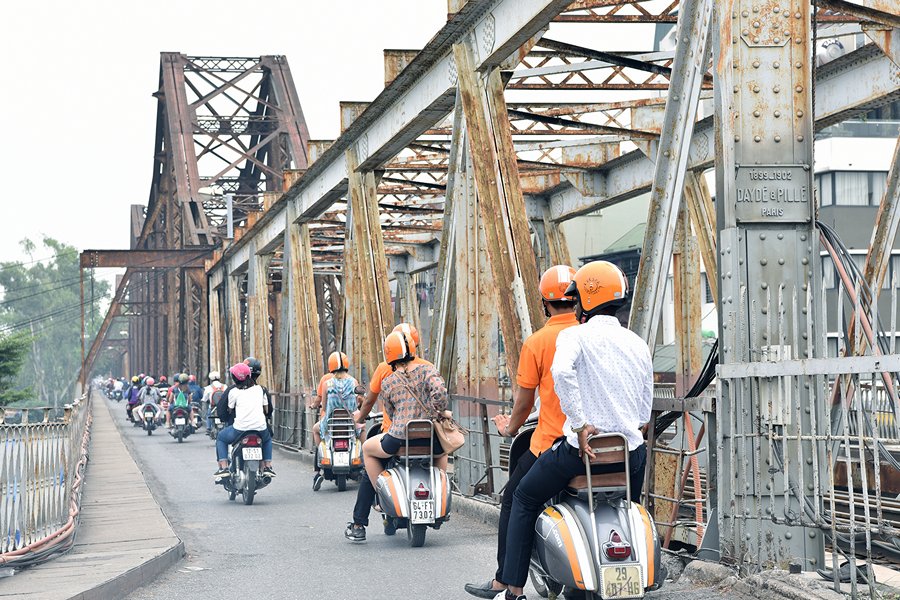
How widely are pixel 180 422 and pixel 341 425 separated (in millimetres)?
15307

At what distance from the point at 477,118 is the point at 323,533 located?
4186 mm

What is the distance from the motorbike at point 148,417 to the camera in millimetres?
35688

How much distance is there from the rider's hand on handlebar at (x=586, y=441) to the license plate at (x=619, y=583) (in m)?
0.50

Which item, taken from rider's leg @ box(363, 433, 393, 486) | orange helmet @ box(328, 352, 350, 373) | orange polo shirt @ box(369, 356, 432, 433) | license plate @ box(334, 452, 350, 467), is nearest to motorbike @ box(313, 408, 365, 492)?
license plate @ box(334, 452, 350, 467)

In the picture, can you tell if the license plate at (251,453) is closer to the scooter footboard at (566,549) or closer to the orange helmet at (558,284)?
the orange helmet at (558,284)

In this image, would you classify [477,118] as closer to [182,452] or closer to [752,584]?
[752,584]

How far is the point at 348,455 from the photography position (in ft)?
52.9

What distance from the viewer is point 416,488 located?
10461mm

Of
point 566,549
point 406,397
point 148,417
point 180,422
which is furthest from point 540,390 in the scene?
point 148,417

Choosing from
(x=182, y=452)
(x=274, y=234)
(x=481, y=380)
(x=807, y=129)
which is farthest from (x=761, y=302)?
(x=274, y=234)

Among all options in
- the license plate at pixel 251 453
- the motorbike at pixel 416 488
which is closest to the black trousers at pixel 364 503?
the motorbike at pixel 416 488

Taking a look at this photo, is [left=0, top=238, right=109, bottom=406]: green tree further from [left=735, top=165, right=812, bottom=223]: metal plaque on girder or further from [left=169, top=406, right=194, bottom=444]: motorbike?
[left=735, top=165, right=812, bottom=223]: metal plaque on girder

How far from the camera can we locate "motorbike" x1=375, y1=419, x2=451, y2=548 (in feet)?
34.2

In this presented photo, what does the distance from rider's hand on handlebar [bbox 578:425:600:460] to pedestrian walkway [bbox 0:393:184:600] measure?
9.60 feet
